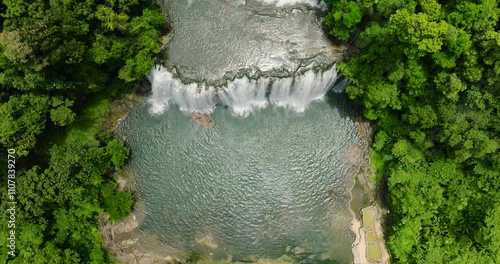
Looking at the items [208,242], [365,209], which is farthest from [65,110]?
[365,209]

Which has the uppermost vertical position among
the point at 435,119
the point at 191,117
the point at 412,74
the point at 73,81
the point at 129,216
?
the point at 412,74

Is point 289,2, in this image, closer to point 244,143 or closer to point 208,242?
point 244,143

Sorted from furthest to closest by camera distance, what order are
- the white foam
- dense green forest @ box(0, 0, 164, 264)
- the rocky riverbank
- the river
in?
the white foam → the river → the rocky riverbank → dense green forest @ box(0, 0, 164, 264)

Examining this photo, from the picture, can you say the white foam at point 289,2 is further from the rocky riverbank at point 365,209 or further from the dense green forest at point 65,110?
the rocky riverbank at point 365,209

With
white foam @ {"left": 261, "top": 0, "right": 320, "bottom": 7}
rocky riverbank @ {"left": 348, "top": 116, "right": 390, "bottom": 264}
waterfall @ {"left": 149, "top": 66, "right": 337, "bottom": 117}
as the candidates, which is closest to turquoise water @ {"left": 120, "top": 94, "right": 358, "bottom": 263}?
rocky riverbank @ {"left": 348, "top": 116, "right": 390, "bottom": 264}

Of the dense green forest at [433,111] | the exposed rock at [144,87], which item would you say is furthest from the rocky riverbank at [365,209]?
the exposed rock at [144,87]

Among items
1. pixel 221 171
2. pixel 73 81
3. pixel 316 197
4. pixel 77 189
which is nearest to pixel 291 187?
pixel 316 197

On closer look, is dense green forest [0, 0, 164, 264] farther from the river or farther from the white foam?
the white foam

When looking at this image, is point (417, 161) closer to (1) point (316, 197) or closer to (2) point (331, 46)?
(1) point (316, 197)
